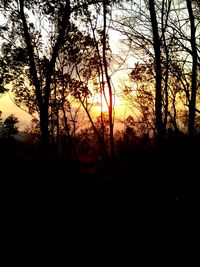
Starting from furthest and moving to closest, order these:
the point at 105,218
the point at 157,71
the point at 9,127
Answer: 1. the point at 9,127
2. the point at 157,71
3. the point at 105,218

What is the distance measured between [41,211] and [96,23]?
63.1 ft

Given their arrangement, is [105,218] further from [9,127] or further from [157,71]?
[9,127]

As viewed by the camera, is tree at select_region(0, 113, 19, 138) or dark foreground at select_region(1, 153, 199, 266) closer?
dark foreground at select_region(1, 153, 199, 266)

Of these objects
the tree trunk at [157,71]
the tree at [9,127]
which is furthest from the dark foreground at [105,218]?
the tree at [9,127]

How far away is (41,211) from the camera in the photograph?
9.70m

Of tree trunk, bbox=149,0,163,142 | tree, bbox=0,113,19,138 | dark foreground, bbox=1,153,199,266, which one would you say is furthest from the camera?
tree, bbox=0,113,19,138

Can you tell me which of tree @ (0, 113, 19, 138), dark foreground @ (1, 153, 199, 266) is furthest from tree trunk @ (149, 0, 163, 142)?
tree @ (0, 113, 19, 138)

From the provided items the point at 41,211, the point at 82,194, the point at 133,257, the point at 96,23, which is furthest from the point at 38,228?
the point at 96,23

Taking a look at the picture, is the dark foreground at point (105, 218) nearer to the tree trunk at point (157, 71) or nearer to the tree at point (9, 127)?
the tree trunk at point (157, 71)

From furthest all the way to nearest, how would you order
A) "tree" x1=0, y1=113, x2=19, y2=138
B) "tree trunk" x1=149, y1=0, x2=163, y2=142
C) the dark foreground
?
"tree" x1=0, y1=113, x2=19, y2=138 < "tree trunk" x1=149, y1=0, x2=163, y2=142 < the dark foreground

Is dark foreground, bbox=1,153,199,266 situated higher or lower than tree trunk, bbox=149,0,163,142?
lower

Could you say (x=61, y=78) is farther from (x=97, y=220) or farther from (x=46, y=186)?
(x=97, y=220)

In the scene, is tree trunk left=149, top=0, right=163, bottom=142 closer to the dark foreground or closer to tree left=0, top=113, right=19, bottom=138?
the dark foreground

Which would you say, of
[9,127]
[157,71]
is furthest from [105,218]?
[9,127]
